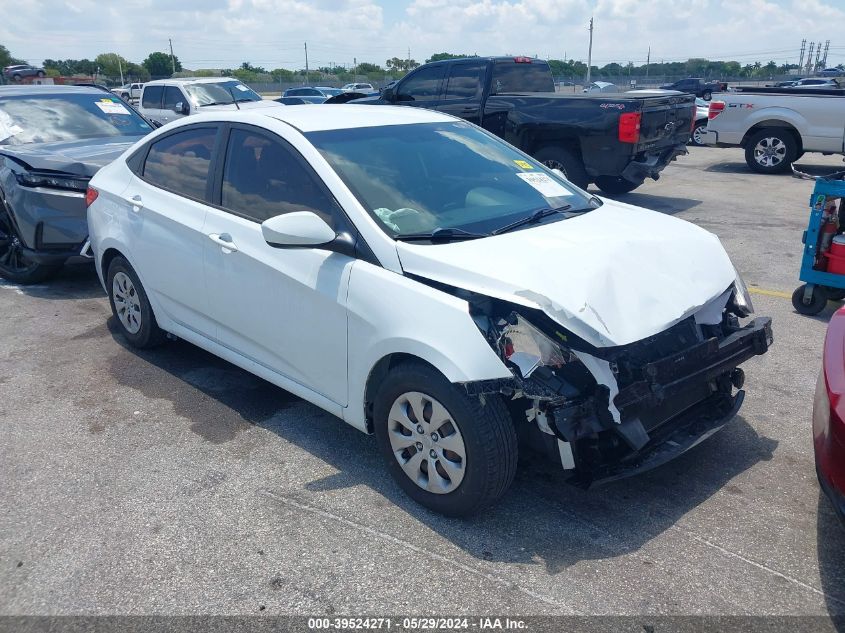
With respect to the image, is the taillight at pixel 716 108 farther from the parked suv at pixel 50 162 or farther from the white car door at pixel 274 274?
the white car door at pixel 274 274

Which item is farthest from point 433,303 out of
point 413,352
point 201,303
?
point 201,303

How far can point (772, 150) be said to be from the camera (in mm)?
13562

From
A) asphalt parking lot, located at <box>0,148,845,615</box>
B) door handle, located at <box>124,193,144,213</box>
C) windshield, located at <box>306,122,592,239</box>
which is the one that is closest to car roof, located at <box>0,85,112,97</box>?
door handle, located at <box>124,193,144,213</box>

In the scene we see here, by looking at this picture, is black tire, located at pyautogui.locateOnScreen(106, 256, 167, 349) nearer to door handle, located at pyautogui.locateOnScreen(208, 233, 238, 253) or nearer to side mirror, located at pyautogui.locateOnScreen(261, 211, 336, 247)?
door handle, located at pyautogui.locateOnScreen(208, 233, 238, 253)

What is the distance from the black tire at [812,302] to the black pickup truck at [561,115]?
13.5 feet

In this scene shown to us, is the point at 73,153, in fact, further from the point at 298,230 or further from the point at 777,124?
the point at 777,124

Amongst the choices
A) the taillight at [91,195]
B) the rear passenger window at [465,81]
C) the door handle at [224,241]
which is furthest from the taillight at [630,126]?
the door handle at [224,241]

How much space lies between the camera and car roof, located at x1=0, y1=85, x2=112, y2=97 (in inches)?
312

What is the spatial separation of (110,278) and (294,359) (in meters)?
2.25

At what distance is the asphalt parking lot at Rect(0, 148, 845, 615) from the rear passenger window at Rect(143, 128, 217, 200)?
4.26 feet

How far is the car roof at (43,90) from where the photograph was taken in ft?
26.0

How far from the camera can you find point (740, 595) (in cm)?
284

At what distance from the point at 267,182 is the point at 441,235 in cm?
114

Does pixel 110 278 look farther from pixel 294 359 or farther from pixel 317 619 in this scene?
pixel 317 619
